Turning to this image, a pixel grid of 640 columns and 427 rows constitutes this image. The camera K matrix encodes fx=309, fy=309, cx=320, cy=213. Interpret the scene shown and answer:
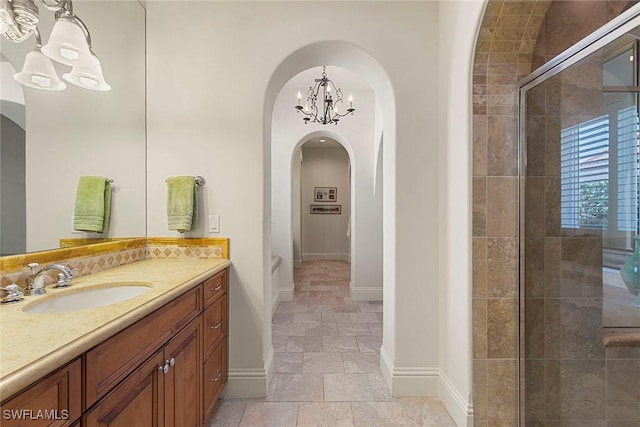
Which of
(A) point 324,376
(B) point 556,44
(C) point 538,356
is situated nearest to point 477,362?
(C) point 538,356

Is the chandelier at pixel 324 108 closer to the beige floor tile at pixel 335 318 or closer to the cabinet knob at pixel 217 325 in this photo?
the beige floor tile at pixel 335 318

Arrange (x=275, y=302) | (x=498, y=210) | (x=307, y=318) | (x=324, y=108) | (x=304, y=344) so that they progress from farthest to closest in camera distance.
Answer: (x=324, y=108)
(x=275, y=302)
(x=307, y=318)
(x=304, y=344)
(x=498, y=210)

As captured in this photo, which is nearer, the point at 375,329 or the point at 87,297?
the point at 87,297

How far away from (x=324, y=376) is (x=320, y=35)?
8.10ft

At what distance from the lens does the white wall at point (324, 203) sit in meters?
8.27

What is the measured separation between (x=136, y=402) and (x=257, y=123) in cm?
167

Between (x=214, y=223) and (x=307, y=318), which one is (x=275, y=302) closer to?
(x=307, y=318)

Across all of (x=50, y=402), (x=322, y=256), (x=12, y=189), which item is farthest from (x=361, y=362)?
(x=322, y=256)

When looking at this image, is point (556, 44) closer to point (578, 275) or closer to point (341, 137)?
point (578, 275)

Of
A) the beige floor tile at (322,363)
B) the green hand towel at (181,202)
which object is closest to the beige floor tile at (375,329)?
the beige floor tile at (322,363)

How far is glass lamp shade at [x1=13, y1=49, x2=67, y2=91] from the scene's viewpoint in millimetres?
1324

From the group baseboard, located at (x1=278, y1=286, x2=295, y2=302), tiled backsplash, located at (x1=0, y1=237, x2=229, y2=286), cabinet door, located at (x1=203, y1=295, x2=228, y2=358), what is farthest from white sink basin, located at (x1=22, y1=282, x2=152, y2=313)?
baseboard, located at (x1=278, y1=286, x2=295, y2=302)

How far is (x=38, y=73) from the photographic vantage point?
1379 millimetres

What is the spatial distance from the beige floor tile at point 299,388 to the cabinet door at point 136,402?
41.8 inches
